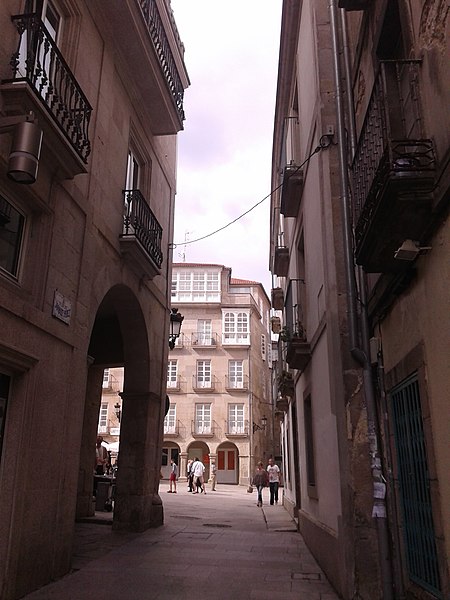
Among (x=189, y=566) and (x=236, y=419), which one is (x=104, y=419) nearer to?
(x=236, y=419)

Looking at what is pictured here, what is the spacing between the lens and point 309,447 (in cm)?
966

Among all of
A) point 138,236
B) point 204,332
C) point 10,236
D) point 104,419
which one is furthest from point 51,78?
point 104,419

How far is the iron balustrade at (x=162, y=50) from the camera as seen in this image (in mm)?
9898

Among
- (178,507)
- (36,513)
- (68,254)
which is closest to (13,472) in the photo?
(36,513)

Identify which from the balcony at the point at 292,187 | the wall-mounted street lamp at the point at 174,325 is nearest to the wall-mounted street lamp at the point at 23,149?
the balcony at the point at 292,187

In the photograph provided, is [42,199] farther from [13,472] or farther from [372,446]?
[372,446]

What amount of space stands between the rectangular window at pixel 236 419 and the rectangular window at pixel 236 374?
59.8 inches

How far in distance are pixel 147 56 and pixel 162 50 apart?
120cm

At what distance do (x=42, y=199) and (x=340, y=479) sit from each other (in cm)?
469

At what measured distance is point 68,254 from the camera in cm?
730

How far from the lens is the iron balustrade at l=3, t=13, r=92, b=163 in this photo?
19.8 ft

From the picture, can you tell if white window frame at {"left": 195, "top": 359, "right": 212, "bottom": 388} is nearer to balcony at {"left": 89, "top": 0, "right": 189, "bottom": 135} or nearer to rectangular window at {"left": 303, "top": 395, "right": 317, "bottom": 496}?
balcony at {"left": 89, "top": 0, "right": 189, "bottom": 135}

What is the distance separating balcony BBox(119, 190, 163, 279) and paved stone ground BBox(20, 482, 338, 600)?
471 centimetres

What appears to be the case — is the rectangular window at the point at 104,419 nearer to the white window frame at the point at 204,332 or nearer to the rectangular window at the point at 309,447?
the white window frame at the point at 204,332
